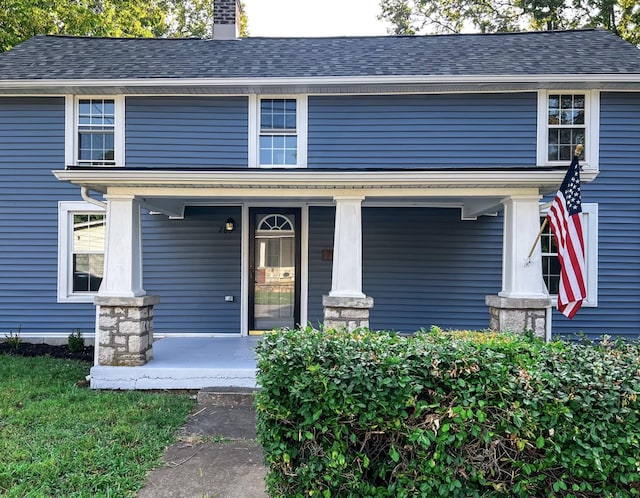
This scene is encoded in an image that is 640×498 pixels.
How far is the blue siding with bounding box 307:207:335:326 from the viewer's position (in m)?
6.91

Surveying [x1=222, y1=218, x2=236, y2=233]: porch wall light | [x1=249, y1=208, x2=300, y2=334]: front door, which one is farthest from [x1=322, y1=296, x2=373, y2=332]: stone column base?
[x1=222, y1=218, x2=236, y2=233]: porch wall light

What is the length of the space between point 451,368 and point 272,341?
1016 mm

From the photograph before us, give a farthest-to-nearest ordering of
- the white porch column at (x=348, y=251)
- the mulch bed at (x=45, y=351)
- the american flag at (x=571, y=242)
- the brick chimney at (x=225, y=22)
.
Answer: the brick chimney at (x=225, y=22)
the mulch bed at (x=45, y=351)
the white porch column at (x=348, y=251)
the american flag at (x=571, y=242)

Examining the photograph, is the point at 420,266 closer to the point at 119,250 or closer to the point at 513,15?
the point at 119,250

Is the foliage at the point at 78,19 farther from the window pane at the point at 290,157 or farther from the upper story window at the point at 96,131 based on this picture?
the window pane at the point at 290,157

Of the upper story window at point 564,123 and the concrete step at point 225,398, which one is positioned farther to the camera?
the upper story window at point 564,123

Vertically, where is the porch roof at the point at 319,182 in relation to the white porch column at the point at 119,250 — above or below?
above

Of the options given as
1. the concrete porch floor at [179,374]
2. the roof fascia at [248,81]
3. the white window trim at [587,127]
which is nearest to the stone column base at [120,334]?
the concrete porch floor at [179,374]

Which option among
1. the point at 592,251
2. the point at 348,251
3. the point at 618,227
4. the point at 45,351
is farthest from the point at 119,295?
the point at 618,227

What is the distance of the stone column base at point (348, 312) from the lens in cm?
458

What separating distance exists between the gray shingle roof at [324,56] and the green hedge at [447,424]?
5666mm

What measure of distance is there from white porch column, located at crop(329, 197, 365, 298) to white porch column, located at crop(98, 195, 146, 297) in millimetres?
2336

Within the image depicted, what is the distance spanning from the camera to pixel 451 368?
2180 millimetres

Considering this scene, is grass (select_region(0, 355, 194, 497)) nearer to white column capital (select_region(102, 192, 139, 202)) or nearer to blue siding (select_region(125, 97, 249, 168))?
white column capital (select_region(102, 192, 139, 202))
